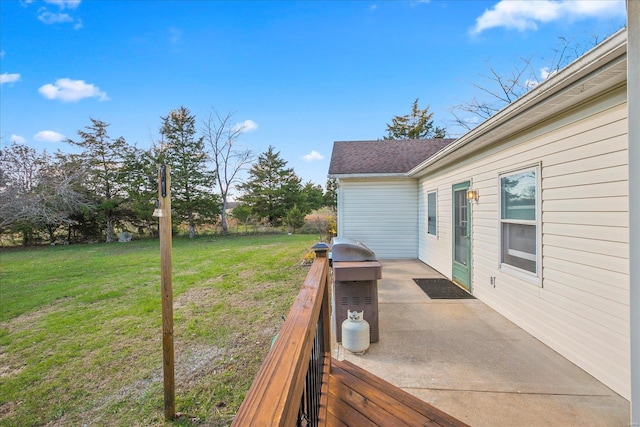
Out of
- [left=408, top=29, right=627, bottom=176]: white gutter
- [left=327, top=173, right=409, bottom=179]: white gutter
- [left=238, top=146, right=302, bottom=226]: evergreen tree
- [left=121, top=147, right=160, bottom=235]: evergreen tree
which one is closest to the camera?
[left=408, top=29, right=627, bottom=176]: white gutter

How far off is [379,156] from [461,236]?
436cm

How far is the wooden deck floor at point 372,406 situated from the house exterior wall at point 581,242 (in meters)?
1.73

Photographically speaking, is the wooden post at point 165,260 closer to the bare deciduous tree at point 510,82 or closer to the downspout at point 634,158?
the downspout at point 634,158

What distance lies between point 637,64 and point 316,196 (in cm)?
2110

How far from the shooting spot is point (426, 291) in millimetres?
4949

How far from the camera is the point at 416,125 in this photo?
21562 mm

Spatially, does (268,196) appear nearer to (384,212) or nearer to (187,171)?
(187,171)

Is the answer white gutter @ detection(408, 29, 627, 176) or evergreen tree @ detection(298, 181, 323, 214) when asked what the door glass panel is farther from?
evergreen tree @ detection(298, 181, 323, 214)

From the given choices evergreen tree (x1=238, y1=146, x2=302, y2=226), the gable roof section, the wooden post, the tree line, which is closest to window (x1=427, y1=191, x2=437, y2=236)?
the gable roof section

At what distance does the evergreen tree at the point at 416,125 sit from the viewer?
2131 cm

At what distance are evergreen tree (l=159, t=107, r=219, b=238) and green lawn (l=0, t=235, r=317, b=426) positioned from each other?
9.54 metres

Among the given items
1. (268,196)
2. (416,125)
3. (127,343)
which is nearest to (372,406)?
(127,343)

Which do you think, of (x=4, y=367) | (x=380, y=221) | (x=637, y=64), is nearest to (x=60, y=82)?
(x=4, y=367)

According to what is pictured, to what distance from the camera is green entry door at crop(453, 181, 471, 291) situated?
495 cm
